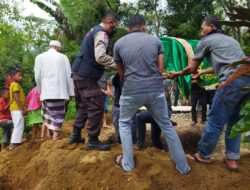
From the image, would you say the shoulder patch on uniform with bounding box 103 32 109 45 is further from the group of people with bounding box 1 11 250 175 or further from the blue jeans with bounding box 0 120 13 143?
the blue jeans with bounding box 0 120 13 143

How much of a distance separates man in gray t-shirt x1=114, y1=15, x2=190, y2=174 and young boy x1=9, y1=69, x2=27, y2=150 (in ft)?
9.77

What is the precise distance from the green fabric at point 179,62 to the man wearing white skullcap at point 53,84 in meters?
2.16

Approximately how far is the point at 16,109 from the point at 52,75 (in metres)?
1.26

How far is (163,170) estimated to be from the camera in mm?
4336

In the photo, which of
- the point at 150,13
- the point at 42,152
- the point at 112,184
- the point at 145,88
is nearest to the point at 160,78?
the point at 145,88

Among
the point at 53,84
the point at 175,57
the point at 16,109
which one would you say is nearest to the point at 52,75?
the point at 53,84

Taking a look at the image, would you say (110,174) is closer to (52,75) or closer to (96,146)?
(96,146)

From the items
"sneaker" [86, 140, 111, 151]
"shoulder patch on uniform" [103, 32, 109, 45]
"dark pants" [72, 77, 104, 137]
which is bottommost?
"sneaker" [86, 140, 111, 151]

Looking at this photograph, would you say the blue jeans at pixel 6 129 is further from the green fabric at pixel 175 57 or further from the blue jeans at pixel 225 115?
the blue jeans at pixel 225 115

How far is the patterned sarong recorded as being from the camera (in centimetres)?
611

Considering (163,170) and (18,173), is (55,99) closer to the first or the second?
(18,173)

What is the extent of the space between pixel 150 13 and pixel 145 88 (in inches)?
779

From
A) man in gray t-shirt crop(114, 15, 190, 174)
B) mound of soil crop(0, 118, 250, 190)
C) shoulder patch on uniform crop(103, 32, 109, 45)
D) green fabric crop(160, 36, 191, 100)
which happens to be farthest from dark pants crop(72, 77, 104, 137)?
green fabric crop(160, 36, 191, 100)

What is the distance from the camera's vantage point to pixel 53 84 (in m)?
5.98
